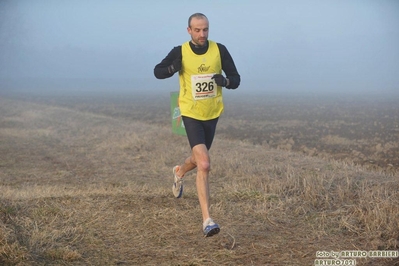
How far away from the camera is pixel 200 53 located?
572cm

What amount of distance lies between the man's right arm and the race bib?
24 cm

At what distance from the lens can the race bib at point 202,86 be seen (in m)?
5.66

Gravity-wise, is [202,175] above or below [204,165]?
below

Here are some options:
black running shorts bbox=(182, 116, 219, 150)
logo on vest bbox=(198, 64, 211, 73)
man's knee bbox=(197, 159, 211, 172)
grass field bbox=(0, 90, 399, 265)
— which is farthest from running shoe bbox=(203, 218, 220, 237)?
logo on vest bbox=(198, 64, 211, 73)

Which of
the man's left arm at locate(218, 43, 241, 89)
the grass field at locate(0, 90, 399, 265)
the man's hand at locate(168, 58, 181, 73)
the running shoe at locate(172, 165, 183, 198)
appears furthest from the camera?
the running shoe at locate(172, 165, 183, 198)

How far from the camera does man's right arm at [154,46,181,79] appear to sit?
222 inches

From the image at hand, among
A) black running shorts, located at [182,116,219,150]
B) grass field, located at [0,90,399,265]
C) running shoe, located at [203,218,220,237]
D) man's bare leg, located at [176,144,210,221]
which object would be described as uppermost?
black running shorts, located at [182,116,219,150]

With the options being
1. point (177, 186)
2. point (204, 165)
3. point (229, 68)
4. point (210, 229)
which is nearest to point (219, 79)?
point (229, 68)

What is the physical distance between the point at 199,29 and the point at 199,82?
1.93 feet

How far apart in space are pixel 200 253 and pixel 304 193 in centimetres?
268

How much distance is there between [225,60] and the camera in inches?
231

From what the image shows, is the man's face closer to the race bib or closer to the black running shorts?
the race bib

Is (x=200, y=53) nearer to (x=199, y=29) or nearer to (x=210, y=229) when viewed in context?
(x=199, y=29)

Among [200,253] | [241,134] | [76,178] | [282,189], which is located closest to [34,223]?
[200,253]
